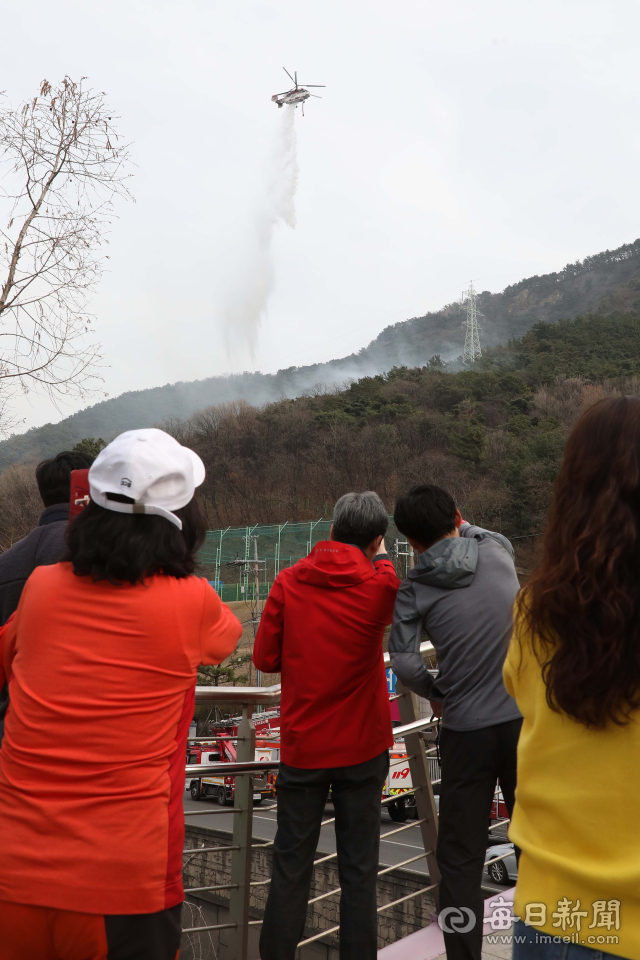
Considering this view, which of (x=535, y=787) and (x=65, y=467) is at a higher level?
(x=65, y=467)

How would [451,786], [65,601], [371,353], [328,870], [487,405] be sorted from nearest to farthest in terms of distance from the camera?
[65,601] < [451,786] < [328,870] < [487,405] < [371,353]

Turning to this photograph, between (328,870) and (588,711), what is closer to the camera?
(588,711)

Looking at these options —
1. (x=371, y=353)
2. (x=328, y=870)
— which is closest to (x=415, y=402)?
(x=328, y=870)

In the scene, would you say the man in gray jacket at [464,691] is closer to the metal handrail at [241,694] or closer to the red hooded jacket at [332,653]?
the red hooded jacket at [332,653]

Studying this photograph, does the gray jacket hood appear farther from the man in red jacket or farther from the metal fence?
the metal fence

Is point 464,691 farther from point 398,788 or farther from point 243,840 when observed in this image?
point 398,788

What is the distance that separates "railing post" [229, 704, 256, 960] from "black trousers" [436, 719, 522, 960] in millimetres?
877

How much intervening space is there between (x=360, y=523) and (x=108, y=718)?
4.86ft

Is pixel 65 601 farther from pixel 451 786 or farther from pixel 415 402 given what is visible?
pixel 415 402

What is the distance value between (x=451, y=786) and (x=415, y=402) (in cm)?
5668

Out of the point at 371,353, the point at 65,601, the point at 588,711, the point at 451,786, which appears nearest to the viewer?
the point at 588,711

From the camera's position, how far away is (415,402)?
58.3m

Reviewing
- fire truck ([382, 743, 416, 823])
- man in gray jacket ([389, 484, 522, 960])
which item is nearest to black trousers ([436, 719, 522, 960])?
man in gray jacket ([389, 484, 522, 960])

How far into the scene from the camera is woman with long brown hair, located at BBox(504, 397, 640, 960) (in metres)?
1.13
